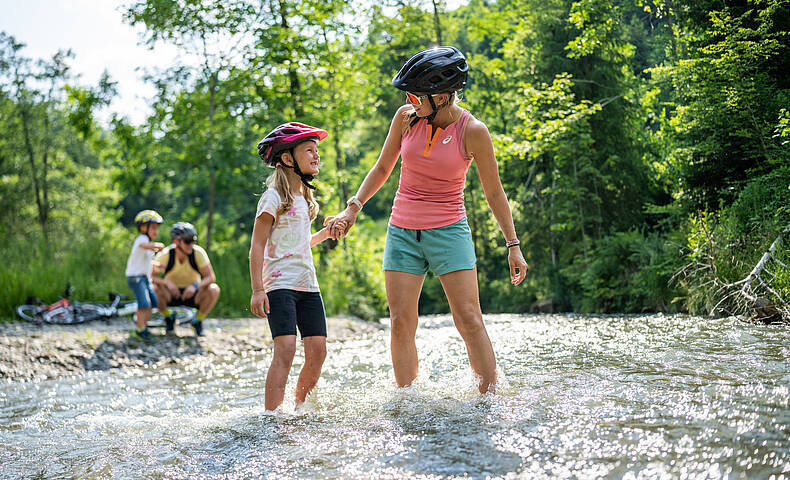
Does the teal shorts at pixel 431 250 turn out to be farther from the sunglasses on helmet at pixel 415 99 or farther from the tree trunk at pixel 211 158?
the tree trunk at pixel 211 158

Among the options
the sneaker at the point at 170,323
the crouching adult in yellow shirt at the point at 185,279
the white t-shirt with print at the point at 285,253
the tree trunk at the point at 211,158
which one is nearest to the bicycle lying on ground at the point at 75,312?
the sneaker at the point at 170,323

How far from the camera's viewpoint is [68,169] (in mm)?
28797

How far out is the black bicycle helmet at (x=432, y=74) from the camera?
375 cm

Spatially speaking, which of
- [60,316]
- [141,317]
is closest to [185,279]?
[141,317]

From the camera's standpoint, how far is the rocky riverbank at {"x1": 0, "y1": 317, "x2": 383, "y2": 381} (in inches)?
283

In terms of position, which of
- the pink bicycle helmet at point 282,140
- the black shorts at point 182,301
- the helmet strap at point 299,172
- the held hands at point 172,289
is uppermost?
the pink bicycle helmet at point 282,140

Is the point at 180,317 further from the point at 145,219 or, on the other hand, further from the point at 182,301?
the point at 145,219

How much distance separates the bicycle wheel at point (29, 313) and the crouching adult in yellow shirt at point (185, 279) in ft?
9.29

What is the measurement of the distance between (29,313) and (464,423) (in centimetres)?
996

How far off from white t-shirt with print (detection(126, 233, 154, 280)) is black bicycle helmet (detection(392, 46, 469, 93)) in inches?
235

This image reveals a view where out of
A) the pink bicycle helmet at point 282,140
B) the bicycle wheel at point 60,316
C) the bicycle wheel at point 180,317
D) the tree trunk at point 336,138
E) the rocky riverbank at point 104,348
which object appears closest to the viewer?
the pink bicycle helmet at point 282,140

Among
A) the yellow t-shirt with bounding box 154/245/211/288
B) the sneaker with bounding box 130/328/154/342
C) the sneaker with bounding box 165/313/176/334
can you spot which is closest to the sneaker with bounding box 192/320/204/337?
the sneaker with bounding box 165/313/176/334

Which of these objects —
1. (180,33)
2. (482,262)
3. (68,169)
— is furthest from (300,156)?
(68,169)

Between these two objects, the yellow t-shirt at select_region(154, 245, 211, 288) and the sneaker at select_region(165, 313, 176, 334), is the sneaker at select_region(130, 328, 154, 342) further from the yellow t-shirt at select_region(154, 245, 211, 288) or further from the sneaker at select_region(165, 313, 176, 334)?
the yellow t-shirt at select_region(154, 245, 211, 288)
